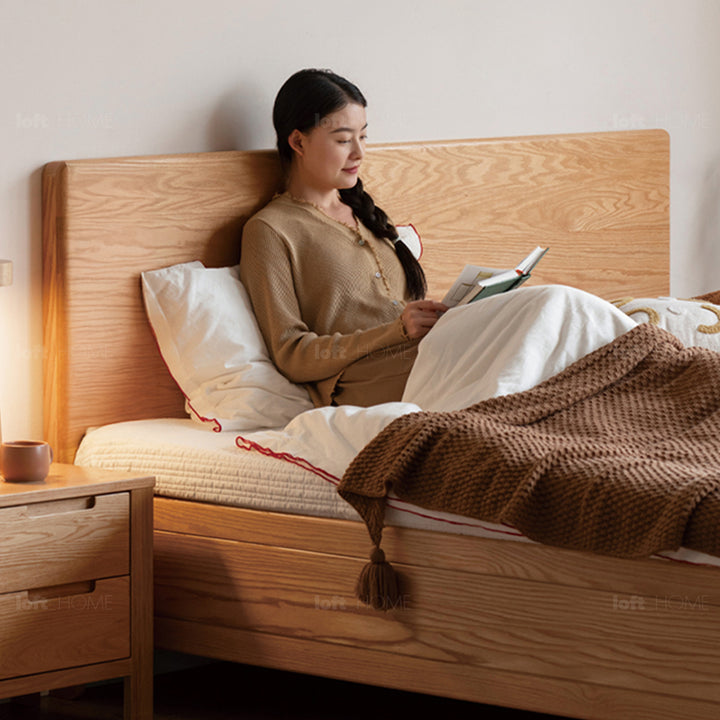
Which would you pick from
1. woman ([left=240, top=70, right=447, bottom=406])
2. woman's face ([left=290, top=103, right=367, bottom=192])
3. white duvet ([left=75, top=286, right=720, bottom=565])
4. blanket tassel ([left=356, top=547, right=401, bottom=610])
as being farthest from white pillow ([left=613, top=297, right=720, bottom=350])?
blanket tassel ([left=356, top=547, right=401, bottom=610])

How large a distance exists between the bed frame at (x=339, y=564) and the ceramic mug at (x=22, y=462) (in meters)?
0.26

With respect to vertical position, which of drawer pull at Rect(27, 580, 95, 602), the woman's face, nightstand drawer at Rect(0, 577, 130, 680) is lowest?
nightstand drawer at Rect(0, 577, 130, 680)

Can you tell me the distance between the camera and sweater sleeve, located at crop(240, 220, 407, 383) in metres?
2.23

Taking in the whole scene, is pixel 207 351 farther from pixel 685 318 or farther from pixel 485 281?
pixel 685 318

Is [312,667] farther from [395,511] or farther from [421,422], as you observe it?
[421,422]

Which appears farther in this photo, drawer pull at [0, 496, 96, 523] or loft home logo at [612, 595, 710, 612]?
drawer pull at [0, 496, 96, 523]

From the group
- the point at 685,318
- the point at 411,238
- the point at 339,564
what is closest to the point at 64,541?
the point at 339,564

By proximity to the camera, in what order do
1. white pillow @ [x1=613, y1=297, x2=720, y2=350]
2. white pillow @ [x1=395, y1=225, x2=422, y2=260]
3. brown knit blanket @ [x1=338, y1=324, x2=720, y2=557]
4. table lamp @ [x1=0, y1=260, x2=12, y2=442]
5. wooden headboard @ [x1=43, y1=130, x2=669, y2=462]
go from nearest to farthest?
1. brown knit blanket @ [x1=338, y1=324, x2=720, y2=557]
2. table lamp @ [x1=0, y1=260, x2=12, y2=442]
3. wooden headboard @ [x1=43, y1=130, x2=669, y2=462]
4. white pillow @ [x1=613, y1=297, x2=720, y2=350]
5. white pillow @ [x1=395, y1=225, x2=422, y2=260]

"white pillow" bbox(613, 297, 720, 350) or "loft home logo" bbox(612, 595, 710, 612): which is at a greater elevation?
"white pillow" bbox(613, 297, 720, 350)

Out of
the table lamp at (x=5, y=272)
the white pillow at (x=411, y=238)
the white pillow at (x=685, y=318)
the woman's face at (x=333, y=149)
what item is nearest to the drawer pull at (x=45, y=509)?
the table lamp at (x=5, y=272)

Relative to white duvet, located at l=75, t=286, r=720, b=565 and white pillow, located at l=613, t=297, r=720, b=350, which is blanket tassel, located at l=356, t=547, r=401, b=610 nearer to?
white duvet, located at l=75, t=286, r=720, b=565

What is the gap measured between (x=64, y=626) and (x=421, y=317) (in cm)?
84

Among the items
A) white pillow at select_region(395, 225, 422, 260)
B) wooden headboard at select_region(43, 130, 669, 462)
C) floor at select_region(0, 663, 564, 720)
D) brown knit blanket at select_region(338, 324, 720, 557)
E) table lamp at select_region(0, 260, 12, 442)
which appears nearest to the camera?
brown knit blanket at select_region(338, 324, 720, 557)

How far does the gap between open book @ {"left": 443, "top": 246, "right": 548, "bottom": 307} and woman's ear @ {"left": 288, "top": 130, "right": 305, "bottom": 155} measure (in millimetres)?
504
